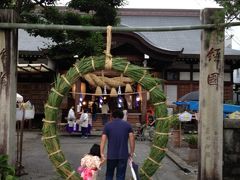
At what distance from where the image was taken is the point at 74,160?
46.4 ft

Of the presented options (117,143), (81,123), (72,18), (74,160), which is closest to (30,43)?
(81,123)

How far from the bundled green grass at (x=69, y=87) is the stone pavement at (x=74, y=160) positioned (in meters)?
2.52

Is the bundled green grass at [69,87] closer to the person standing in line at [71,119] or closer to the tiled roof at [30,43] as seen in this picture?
the person standing in line at [71,119]

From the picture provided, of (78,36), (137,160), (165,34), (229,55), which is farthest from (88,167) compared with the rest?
(165,34)

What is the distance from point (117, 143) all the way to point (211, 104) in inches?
93.4

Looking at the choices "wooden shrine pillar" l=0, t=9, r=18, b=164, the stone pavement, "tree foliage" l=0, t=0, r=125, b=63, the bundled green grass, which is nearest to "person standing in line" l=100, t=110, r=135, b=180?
the bundled green grass

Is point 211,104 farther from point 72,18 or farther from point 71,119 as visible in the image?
point 71,119

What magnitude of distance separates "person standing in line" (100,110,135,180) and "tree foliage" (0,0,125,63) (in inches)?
294

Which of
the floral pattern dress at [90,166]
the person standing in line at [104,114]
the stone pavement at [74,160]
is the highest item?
the person standing in line at [104,114]

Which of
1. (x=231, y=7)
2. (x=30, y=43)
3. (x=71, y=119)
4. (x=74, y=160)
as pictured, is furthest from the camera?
(x=30, y=43)

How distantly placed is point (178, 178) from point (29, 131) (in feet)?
49.2

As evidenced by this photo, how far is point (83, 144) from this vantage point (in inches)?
754

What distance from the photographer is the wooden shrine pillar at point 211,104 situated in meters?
9.14

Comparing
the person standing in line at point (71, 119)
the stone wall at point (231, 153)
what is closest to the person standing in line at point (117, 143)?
the stone wall at point (231, 153)
